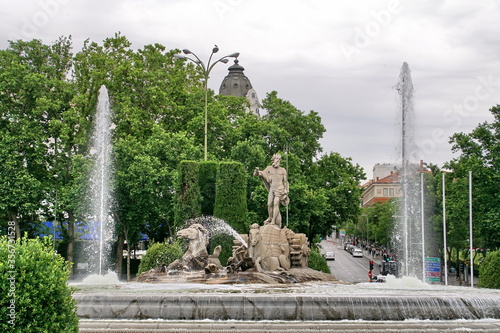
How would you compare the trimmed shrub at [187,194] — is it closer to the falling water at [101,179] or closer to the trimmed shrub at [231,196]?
the trimmed shrub at [231,196]

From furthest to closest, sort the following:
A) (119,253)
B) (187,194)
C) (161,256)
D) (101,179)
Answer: (119,253), (101,179), (187,194), (161,256)

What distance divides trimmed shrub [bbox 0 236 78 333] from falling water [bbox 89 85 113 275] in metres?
26.3

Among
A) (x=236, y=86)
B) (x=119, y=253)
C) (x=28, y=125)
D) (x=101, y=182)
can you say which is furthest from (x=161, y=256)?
(x=236, y=86)

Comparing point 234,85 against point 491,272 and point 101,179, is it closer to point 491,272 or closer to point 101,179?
point 101,179

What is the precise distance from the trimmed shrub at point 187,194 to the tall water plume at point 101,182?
217 inches

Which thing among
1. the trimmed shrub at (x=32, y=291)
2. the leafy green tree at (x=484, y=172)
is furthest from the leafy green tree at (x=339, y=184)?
the trimmed shrub at (x=32, y=291)

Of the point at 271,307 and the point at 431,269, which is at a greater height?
the point at 271,307

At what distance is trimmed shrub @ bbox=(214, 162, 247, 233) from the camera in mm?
35219

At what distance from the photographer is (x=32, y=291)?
39.7ft

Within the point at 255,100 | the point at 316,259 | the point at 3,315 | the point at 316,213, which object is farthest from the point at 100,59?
the point at 255,100

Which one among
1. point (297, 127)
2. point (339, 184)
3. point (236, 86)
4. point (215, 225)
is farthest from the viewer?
point (236, 86)

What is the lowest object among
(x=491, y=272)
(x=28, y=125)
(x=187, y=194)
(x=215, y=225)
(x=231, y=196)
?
(x=491, y=272)

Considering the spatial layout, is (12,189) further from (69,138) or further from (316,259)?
(316,259)

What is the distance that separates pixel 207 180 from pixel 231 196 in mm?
2478
